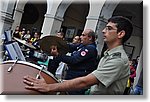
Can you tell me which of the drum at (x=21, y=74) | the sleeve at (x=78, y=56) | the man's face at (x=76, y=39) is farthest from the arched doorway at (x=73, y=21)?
the drum at (x=21, y=74)

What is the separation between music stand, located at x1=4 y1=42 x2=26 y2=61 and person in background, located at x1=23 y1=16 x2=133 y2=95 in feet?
0.52

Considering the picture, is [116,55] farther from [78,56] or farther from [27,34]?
[27,34]

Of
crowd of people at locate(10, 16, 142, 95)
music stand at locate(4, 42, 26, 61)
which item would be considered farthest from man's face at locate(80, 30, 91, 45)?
music stand at locate(4, 42, 26, 61)

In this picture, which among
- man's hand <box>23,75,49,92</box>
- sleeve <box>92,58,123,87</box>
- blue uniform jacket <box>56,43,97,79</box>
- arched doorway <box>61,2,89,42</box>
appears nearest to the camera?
sleeve <box>92,58,123,87</box>

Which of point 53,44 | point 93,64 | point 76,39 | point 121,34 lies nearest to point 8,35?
point 53,44

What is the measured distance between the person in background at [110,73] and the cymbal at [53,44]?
20 cm

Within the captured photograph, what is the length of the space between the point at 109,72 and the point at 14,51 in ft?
1.90

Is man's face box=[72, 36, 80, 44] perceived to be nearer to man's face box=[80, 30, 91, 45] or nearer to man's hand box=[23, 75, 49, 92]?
man's face box=[80, 30, 91, 45]

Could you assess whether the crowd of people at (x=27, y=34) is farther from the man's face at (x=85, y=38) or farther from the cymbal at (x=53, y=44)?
the man's face at (x=85, y=38)

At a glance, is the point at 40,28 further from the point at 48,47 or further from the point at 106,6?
the point at 106,6

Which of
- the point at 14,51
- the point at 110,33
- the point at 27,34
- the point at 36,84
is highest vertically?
the point at 110,33

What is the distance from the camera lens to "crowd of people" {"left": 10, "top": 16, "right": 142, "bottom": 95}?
1270mm

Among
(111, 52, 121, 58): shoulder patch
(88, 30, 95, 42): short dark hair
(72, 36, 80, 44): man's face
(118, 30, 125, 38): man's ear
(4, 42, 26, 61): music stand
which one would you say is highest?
(118, 30, 125, 38): man's ear

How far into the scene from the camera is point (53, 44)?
1.53 meters
